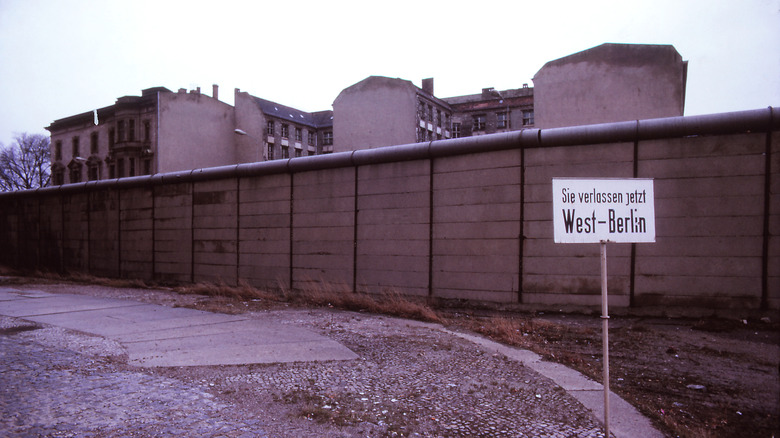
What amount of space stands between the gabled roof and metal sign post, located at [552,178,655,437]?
1730 inches

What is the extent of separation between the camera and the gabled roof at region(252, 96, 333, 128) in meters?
47.1

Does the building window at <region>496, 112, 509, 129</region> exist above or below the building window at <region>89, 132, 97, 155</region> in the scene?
above

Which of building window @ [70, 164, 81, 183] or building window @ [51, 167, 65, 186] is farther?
building window @ [51, 167, 65, 186]

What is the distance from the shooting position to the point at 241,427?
3707mm

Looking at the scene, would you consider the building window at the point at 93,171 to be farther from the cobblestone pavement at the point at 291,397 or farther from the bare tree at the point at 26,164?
the cobblestone pavement at the point at 291,397

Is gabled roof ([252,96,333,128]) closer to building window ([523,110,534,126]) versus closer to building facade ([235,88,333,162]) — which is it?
building facade ([235,88,333,162])

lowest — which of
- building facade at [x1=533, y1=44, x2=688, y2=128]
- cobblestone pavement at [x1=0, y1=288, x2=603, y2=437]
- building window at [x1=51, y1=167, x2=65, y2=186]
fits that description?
cobblestone pavement at [x1=0, y1=288, x2=603, y2=437]

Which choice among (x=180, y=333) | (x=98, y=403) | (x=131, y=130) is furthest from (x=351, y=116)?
(x=98, y=403)

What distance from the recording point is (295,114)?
53.2m

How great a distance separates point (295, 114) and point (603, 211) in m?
52.0

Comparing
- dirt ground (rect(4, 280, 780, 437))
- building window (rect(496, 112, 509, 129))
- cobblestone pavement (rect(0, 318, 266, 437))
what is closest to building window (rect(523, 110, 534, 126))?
building window (rect(496, 112, 509, 129))

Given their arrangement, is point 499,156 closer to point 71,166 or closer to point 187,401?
point 187,401

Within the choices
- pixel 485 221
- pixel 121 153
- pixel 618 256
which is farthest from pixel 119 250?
Answer: pixel 121 153

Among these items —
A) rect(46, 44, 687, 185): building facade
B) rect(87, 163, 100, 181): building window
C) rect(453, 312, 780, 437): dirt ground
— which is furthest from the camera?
rect(87, 163, 100, 181): building window
